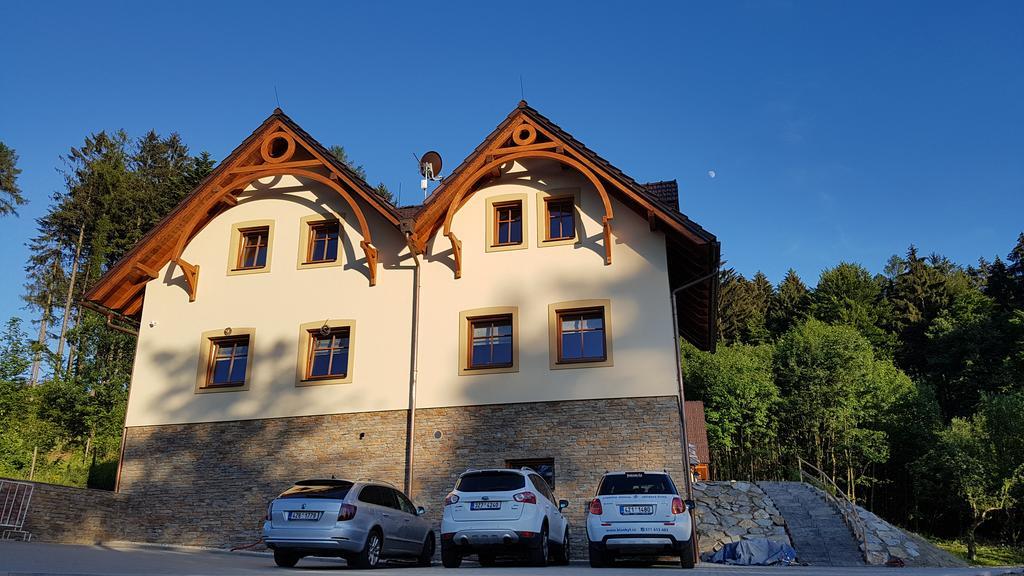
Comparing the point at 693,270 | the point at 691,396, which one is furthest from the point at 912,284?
the point at 693,270

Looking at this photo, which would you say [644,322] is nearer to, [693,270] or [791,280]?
[693,270]

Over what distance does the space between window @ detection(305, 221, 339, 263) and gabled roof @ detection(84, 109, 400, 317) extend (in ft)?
4.15

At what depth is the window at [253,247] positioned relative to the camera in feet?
67.9

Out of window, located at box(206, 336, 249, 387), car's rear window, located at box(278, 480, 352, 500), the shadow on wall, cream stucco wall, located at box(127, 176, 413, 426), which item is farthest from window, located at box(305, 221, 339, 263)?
car's rear window, located at box(278, 480, 352, 500)

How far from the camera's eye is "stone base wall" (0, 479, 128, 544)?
15594 millimetres

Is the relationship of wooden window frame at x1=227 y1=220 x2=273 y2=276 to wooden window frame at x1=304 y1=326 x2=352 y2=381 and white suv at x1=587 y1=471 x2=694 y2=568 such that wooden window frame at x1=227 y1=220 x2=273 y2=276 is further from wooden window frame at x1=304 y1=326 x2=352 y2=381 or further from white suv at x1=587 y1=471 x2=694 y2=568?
white suv at x1=587 y1=471 x2=694 y2=568

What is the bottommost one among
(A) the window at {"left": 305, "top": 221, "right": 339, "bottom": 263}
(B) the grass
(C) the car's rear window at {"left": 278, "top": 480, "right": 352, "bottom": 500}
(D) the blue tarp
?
(B) the grass

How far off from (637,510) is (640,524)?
219 millimetres

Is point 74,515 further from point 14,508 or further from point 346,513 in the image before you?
point 346,513

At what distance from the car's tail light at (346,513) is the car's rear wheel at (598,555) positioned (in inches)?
154

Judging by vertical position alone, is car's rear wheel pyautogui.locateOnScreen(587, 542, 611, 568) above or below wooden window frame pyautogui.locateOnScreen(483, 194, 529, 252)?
below

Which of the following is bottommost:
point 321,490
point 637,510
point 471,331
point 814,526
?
point 814,526

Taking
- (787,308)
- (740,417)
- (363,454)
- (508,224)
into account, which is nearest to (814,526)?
(508,224)

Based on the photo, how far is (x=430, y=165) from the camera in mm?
23875
